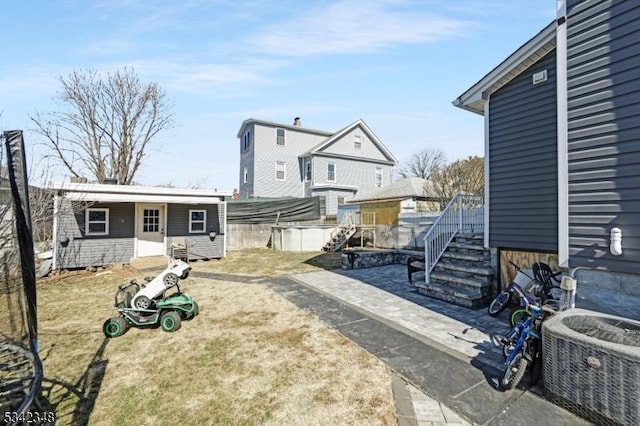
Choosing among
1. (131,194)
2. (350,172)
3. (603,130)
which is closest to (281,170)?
(350,172)

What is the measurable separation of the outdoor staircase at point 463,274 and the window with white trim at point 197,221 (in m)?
9.16

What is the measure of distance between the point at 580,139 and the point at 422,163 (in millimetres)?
35545

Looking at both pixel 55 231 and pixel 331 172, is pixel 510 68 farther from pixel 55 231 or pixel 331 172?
pixel 331 172

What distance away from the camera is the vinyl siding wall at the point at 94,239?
9.59m

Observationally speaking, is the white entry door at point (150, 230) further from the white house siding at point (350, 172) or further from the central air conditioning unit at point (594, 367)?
the central air conditioning unit at point (594, 367)

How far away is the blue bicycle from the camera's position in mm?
2994

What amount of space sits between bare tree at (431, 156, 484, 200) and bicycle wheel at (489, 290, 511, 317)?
1146cm

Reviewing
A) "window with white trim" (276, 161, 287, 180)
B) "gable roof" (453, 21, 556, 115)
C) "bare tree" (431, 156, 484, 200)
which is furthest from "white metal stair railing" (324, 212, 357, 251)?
"gable roof" (453, 21, 556, 115)

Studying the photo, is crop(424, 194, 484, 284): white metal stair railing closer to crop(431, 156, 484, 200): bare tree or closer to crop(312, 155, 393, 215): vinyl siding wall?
crop(431, 156, 484, 200): bare tree

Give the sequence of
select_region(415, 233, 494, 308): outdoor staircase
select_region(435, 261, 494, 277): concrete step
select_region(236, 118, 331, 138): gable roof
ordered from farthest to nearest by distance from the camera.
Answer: select_region(236, 118, 331, 138): gable roof < select_region(435, 261, 494, 277): concrete step < select_region(415, 233, 494, 308): outdoor staircase

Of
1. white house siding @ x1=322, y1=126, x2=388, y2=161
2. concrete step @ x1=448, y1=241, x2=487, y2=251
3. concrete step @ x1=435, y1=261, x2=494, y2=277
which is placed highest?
white house siding @ x1=322, y1=126, x2=388, y2=161

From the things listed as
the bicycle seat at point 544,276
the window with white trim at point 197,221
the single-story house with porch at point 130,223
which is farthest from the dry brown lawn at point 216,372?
the window with white trim at point 197,221

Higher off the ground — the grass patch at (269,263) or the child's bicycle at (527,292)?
the child's bicycle at (527,292)

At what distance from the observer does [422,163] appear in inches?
1484
